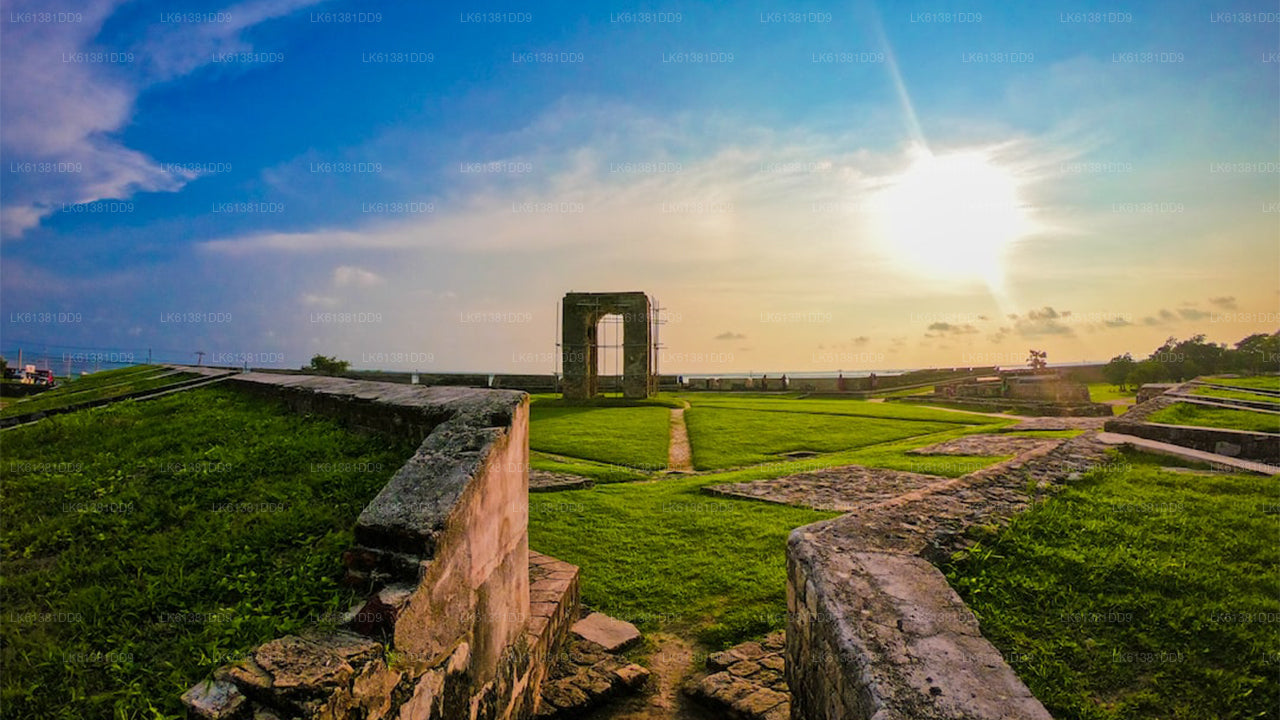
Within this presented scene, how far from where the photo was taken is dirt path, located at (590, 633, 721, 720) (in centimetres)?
393

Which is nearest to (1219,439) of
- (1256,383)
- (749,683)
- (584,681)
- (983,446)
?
(983,446)

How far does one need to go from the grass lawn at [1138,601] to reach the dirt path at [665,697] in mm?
1964

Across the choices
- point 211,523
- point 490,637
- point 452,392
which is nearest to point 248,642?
point 490,637

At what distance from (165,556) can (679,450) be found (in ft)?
33.2

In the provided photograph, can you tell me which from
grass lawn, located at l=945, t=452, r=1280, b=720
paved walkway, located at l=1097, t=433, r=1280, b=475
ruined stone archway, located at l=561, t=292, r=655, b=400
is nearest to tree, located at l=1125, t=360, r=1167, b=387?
ruined stone archway, located at l=561, t=292, r=655, b=400

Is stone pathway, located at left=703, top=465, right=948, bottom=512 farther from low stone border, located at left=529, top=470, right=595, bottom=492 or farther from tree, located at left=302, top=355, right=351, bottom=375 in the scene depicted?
tree, located at left=302, top=355, right=351, bottom=375

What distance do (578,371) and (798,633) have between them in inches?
756

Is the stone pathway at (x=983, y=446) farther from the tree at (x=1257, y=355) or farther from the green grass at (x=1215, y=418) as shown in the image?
the tree at (x=1257, y=355)

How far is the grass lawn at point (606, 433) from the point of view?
11930 millimetres

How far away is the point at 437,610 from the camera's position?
2.99 metres

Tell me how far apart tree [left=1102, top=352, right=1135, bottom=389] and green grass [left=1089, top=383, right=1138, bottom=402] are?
34 centimetres

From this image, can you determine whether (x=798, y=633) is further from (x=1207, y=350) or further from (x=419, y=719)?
(x=1207, y=350)

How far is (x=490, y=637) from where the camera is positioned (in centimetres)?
358

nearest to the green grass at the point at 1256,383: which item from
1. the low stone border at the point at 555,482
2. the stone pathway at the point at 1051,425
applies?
the stone pathway at the point at 1051,425
